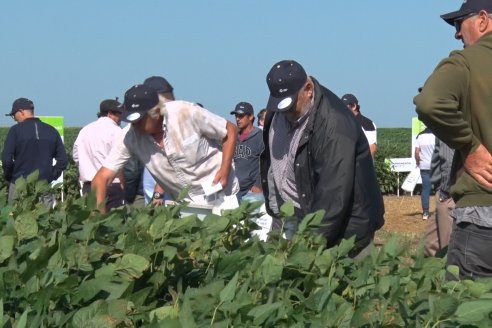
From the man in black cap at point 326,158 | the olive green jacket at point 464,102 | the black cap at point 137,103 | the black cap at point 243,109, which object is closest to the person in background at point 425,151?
the black cap at point 243,109

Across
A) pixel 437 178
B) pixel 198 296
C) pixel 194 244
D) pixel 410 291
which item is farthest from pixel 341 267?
pixel 437 178

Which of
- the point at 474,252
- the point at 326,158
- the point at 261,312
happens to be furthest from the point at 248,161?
the point at 261,312

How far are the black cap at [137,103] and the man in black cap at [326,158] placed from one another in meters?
1.22

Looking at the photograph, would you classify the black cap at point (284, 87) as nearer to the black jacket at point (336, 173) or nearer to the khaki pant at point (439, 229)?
the black jacket at point (336, 173)

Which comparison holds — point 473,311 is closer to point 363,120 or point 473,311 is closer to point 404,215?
point 363,120

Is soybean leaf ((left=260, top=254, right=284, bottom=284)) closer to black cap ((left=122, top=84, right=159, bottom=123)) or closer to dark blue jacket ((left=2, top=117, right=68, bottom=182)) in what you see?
black cap ((left=122, top=84, right=159, bottom=123))

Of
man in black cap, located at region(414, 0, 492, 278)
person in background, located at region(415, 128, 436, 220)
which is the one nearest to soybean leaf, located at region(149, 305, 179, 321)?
man in black cap, located at region(414, 0, 492, 278)

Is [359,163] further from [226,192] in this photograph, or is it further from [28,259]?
[28,259]

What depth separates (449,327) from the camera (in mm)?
2504

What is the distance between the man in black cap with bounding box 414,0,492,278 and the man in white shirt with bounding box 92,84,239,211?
2439 millimetres

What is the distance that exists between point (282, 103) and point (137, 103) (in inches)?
57.5

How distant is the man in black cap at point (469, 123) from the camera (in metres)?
3.82

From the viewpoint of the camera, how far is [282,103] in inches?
190

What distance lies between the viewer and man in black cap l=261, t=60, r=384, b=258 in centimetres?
471
